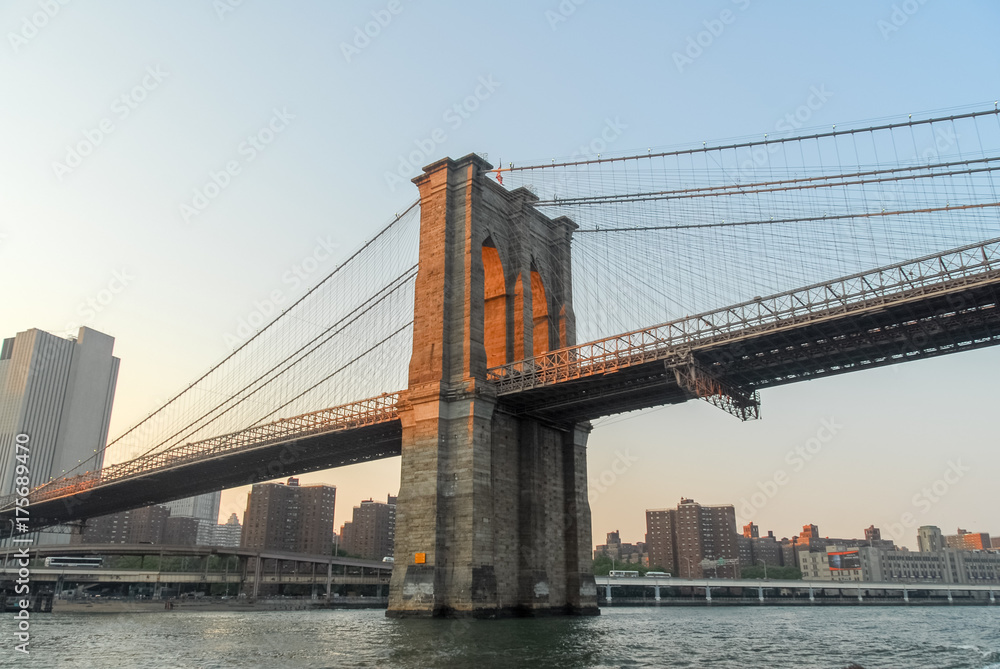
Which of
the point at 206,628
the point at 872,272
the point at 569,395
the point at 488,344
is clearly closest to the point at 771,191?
the point at 872,272

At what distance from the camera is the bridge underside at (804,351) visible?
3550cm

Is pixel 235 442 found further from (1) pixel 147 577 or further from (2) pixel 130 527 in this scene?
(2) pixel 130 527

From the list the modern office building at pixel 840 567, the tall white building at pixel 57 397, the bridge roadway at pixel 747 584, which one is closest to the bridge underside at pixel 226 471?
the tall white building at pixel 57 397

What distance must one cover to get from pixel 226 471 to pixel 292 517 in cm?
11279

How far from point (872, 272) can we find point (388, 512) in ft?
546

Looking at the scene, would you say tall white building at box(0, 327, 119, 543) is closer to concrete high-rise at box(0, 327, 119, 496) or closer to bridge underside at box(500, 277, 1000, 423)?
concrete high-rise at box(0, 327, 119, 496)

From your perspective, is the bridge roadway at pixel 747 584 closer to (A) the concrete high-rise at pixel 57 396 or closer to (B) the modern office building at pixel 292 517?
(B) the modern office building at pixel 292 517

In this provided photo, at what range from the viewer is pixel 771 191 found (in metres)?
43.2

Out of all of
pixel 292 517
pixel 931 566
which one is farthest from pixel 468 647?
pixel 931 566


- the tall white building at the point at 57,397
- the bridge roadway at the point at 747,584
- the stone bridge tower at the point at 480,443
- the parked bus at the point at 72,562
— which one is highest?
the tall white building at the point at 57,397

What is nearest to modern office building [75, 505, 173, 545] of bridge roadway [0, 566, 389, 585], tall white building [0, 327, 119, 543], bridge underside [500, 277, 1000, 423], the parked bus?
tall white building [0, 327, 119, 543]

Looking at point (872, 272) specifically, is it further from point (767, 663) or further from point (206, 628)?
point (206, 628)

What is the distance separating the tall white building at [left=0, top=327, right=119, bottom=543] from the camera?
A: 449 ft

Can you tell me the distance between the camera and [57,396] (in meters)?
144
